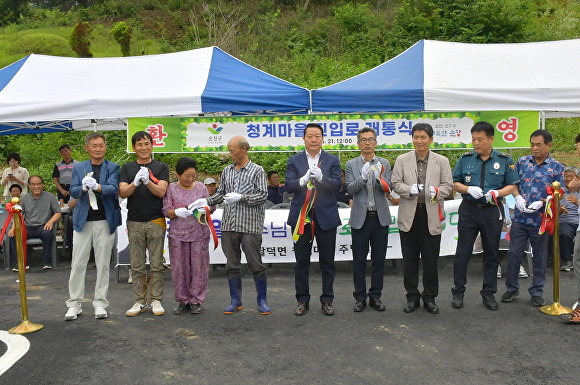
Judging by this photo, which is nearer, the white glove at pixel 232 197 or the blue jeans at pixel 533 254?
the white glove at pixel 232 197

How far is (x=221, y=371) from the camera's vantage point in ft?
12.4

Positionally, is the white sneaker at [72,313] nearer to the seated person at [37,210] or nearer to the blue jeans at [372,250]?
the blue jeans at [372,250]

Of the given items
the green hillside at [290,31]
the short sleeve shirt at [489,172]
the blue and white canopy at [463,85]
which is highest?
the green hillside at [290,31]

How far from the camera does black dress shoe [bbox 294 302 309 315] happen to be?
199 inches

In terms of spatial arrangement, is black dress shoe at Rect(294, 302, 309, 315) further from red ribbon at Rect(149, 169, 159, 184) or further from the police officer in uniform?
red ribbon at Rect(149, 169, 159, 184)

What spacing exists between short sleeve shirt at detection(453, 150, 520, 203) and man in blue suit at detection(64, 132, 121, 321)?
11.1 ft

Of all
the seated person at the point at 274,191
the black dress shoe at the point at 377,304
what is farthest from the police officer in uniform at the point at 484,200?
the seated person at the point at 274,191

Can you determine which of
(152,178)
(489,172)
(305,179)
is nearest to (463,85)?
(489,172)

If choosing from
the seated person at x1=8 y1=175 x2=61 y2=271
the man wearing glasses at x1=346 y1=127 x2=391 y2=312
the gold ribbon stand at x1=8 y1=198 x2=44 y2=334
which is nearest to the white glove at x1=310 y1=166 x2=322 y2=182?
the man wearing glasses at x1=346 y1=127 x2=391 y2=312

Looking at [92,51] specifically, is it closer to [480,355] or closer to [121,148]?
[121,148]

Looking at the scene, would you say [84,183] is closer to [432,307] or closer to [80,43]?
[432,307]

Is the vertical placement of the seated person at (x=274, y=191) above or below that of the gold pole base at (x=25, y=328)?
above

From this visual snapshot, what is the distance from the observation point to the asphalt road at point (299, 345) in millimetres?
Result: 3682

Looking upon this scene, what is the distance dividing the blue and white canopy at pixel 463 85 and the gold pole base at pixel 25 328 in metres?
4.26
